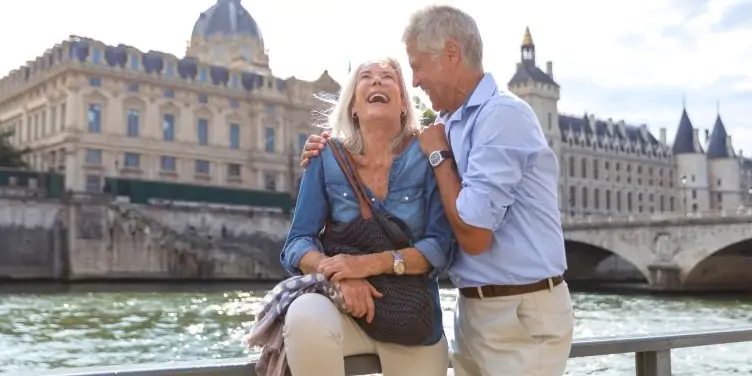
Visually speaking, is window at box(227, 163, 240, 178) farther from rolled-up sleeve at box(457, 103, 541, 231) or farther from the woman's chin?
rolled-up sleeve at box(457, 103, 541, 231)

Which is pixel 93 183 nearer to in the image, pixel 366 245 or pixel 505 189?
pixel 366 245

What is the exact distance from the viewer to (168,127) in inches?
1975

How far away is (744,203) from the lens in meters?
86.7

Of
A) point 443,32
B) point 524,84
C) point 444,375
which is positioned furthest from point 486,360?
point 524,84

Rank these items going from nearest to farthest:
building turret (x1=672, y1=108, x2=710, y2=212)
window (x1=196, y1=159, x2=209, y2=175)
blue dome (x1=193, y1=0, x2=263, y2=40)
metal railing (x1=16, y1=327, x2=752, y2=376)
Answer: metal railing (x1=16, y1=327, x2=752, y2=376)
window (x1=196, y1=159, x2=209, y2=175)
blue dome (x1=193, y1=0, x2=263, y2=40)
building turret (x1=672, y1=108, x2=710, y2=212)

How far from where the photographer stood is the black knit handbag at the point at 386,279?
2365 mm

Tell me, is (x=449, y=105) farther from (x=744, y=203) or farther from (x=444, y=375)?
(x=744, y=203)

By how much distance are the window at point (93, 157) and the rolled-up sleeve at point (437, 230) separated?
153 feet

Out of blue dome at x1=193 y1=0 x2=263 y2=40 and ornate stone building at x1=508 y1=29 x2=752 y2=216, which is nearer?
blue dome at x1=193 y1=0 x2=263 y2=40

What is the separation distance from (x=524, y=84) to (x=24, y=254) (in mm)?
47949

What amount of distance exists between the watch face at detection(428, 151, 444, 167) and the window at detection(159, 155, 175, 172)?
4852 centimetres

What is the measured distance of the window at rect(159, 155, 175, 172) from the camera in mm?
49406

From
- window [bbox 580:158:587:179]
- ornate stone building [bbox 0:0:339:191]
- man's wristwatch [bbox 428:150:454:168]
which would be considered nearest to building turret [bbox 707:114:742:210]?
window [bbox 580:158:587:179]

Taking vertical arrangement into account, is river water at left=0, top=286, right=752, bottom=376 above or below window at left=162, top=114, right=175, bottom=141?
below
